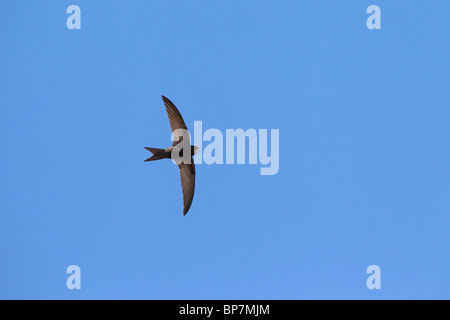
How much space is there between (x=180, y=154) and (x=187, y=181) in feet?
1.80

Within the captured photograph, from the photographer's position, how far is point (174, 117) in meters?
7.39

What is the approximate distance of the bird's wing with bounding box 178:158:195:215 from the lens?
7902 mm

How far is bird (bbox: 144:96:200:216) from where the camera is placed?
7327 mm

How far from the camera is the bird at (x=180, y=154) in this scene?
7327 mm

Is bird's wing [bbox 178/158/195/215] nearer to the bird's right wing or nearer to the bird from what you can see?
the bird

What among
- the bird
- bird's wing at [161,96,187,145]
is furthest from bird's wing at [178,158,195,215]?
bird's wing at [161,96,187,145]

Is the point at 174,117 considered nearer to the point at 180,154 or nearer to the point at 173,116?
the point at 173,116

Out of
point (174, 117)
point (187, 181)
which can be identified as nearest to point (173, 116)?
point (174, 117)

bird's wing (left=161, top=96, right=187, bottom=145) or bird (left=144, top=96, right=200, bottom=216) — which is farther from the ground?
bird's wing (left=161, top=96, right=187, bottom=145)

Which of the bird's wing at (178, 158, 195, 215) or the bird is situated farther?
the bird's wing at (178, 158, 195, 215)

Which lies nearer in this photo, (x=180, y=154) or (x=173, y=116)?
(x=173, y=116)

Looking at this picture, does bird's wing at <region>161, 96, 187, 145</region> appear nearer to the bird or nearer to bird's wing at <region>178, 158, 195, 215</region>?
the bird
